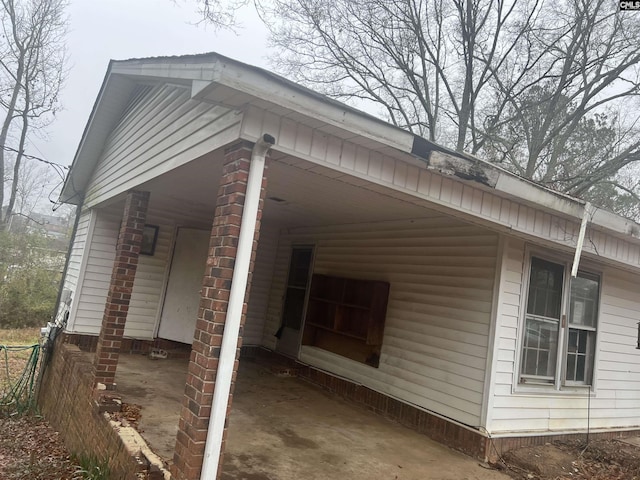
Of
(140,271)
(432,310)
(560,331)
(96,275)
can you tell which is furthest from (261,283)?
(560,331)

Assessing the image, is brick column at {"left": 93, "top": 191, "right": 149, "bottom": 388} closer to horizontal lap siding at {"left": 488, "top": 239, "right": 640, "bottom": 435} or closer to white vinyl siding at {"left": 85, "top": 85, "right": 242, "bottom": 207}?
white vinyl siding at {"left": 85, "top": 85, "right": 242, "bottom": 207}

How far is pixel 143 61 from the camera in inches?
171

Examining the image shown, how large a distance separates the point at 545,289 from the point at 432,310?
1301mm

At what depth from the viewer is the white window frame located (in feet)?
15.6

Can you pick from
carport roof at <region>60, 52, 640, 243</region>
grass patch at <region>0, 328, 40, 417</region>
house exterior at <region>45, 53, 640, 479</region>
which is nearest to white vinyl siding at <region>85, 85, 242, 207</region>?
house exterior at <region>45, 53, 640, 479</region>

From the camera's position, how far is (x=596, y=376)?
18.4ft

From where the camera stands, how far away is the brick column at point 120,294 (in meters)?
4.77

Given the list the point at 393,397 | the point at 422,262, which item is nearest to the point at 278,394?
the point at 393,397

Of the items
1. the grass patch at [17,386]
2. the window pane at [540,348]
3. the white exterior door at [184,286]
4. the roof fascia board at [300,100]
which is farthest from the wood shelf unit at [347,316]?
the grass patch at [17,386]

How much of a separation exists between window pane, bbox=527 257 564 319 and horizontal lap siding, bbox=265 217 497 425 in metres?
0.65

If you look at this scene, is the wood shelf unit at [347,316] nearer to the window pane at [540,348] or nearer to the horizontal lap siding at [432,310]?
the horizontal lap siding at [432,310]

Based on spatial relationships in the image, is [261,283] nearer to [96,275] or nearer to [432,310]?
[96,275]

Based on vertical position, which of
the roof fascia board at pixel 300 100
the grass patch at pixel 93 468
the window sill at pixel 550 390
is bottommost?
the grass patch at pixel 93 468

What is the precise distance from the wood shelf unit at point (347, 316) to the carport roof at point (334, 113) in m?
2.40
